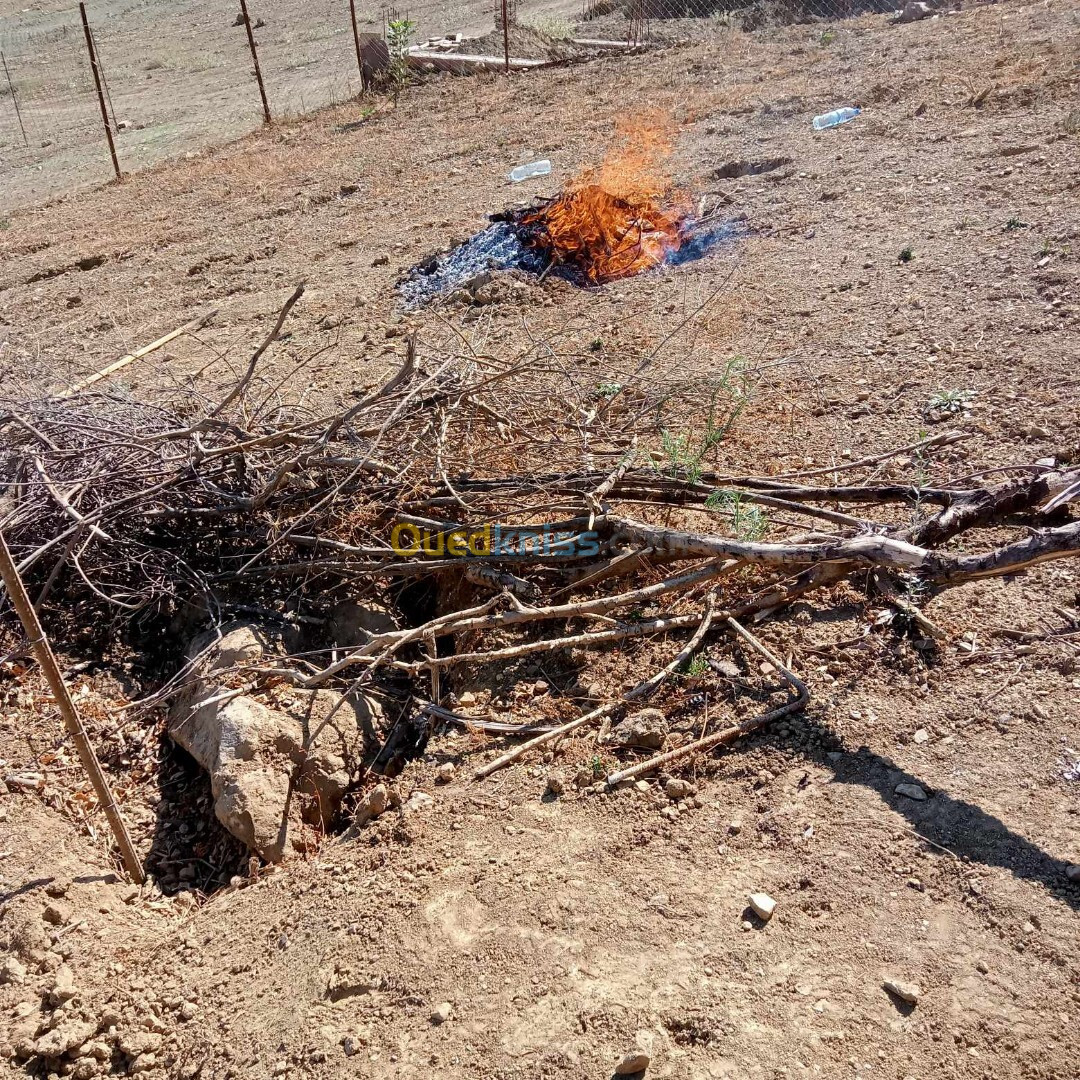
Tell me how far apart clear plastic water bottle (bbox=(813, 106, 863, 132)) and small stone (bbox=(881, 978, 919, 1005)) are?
24.8 ft

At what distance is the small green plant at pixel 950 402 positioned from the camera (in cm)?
392

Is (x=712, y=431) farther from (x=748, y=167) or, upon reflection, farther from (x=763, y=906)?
(x=748, y=167)

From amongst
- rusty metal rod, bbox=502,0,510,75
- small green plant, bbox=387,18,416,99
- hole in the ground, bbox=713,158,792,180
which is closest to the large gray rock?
hole in the ground, bbox=713,158,792,180

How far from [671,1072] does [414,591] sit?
2038mm

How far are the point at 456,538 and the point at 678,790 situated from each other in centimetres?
123

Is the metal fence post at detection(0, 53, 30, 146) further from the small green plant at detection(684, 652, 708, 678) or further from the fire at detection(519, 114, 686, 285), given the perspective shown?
the small green plant at detection(684, 652, 708, 678)

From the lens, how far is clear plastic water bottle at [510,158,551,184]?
8.29 meters

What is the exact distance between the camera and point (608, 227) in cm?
646

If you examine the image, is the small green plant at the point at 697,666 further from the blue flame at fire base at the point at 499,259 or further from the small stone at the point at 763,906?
the blue flame at fire base at the point at 499,259

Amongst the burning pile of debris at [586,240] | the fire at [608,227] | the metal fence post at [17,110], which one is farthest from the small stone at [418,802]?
the metal fence post at [17,110]

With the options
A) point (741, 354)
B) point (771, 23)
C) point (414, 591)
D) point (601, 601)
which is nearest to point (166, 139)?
point (771, 23)

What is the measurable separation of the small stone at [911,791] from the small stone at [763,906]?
1.52 ft

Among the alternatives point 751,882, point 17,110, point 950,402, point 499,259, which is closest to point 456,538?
point 751,882

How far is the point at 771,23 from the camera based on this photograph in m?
12.9
